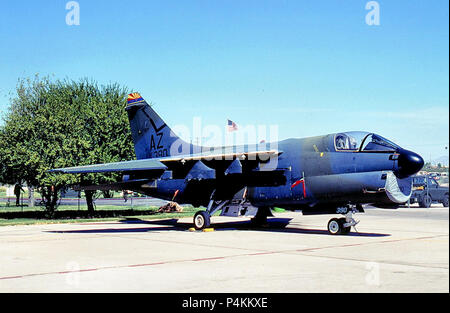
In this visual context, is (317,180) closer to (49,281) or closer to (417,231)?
(417,231)

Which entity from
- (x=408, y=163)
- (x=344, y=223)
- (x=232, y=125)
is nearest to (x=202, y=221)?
(x=344, y=223)

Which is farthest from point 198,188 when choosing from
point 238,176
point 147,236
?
point 147,236

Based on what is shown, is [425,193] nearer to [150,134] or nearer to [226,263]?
[150,134]

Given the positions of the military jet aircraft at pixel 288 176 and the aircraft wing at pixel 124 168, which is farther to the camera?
the aircraft wing at pixel 124 168

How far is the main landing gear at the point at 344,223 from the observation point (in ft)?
56.3

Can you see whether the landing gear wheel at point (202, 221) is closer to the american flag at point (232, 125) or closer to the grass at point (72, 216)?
the grass at point (72, 216)

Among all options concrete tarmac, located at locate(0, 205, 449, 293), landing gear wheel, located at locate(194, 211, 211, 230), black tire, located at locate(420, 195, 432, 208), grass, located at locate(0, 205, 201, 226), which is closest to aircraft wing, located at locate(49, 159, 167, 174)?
landing gear wheel, located at locate(194, 211, 211, 230)

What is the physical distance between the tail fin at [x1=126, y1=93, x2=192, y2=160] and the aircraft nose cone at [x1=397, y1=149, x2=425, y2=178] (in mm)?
10541

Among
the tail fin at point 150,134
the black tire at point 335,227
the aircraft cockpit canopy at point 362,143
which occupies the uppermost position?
the tail fin at point 150,134

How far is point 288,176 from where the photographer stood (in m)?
18.0

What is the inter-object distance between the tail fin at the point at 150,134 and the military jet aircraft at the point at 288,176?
0.27 meters

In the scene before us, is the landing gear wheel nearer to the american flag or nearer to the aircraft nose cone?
the aircraft nose cone

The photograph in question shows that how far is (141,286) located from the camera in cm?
833

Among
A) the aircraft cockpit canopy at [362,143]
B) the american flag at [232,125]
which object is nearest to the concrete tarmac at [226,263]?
the aircraft cockpit canopy at [362,143]
